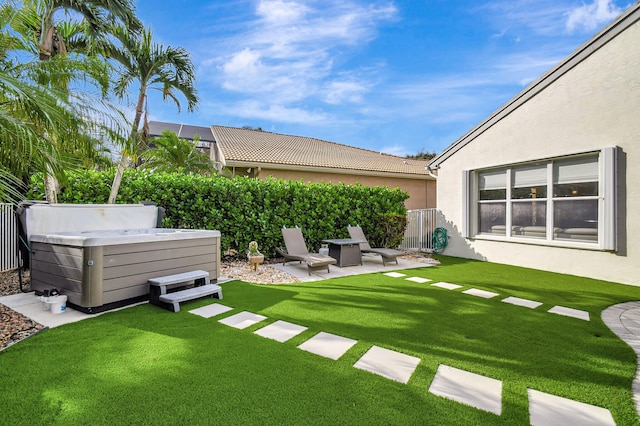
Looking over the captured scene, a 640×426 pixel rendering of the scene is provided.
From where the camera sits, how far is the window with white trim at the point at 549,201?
22.5 feet

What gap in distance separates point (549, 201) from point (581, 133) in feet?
5.67

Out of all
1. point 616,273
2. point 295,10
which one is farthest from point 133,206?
point 616,273

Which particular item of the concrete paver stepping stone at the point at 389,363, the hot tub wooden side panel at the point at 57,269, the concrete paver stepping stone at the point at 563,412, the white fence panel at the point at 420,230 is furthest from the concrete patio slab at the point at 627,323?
the white fence panel at the point at 420,230

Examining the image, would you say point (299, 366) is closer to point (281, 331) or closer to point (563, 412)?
point (281, 331)

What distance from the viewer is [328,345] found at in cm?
331

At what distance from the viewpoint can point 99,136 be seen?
661 centimetres

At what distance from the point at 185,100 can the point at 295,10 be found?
4352 mm

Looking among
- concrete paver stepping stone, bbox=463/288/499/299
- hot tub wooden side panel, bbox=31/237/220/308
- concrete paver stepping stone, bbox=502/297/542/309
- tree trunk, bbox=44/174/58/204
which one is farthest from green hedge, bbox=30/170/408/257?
concrete paver stepping stone, bbox=502/297/542/309

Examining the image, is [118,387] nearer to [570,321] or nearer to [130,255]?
[130,255]

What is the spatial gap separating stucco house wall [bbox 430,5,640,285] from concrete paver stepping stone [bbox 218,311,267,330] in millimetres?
7607

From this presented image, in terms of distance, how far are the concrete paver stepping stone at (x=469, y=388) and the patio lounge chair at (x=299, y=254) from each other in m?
4.61

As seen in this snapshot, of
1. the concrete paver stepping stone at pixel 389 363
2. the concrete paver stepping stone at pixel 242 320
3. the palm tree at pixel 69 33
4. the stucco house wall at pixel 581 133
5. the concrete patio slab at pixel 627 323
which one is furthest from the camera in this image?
the stucco house wall at pixel 581 133

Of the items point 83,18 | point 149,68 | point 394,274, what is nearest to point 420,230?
point 394,274

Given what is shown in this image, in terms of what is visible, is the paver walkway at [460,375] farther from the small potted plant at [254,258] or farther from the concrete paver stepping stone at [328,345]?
the small potted plant at [254,258]
